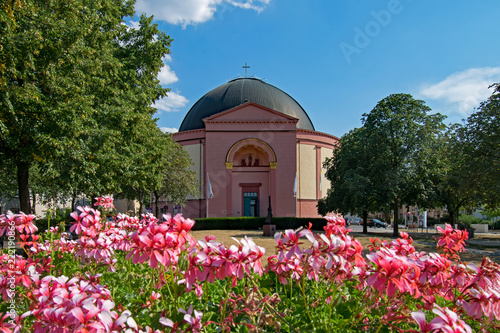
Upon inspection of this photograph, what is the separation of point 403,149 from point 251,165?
17174 mm

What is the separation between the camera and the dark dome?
129 ft

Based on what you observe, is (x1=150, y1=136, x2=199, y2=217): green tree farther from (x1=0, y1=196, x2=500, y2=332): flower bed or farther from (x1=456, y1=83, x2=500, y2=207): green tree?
(x1=0, y1=196, x2=500, y2=332): flower bed

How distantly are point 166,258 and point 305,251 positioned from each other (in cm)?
78

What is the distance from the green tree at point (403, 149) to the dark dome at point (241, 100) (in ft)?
65.2

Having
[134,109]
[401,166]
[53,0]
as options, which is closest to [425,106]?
[401,166]

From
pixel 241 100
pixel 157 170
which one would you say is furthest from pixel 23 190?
pixel 241 100

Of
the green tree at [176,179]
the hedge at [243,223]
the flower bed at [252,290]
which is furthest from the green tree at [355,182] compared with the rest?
the flower bed at [252,290]

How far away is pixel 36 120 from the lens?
9859 millimetres

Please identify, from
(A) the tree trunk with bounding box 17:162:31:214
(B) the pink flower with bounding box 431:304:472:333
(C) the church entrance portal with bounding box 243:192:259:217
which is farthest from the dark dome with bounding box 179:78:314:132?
(B) the pink flower with bounding box 431:304:472:333

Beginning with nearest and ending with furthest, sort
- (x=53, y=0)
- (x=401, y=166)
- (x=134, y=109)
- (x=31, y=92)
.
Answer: (x=31, y=92)
(x=53, y=0)
(x=134, y=109)
(x=401, y=166)

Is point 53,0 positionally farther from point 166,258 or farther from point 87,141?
point 166,258

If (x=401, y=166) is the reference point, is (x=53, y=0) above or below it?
above

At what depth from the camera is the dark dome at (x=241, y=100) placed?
39.4 metres

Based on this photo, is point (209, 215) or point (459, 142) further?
point (209, 215)
